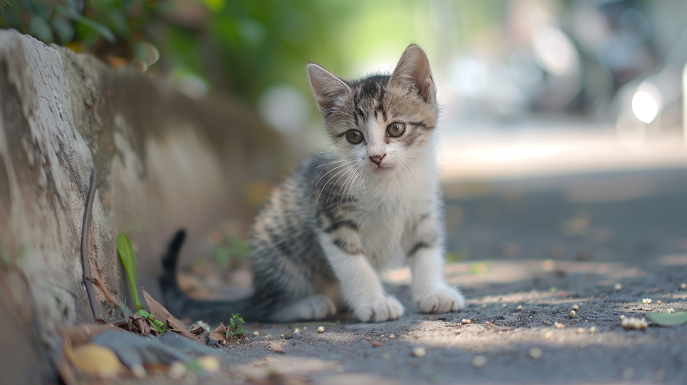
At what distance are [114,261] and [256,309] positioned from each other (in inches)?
32.6

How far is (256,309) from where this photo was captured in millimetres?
2828

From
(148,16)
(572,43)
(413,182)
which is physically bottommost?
(413,182)

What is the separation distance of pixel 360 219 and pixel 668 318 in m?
1.36

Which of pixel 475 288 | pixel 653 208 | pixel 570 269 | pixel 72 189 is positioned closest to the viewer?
pixel 72 189

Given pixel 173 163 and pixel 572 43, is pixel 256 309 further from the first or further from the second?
pixel 572 43

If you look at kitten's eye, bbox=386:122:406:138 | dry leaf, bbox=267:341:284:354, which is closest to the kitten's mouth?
kitten's eye, bbox=386:122:406:138

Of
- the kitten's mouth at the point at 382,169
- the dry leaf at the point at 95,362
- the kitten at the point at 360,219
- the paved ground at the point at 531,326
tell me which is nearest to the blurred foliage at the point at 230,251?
the kitten at the point at 360,219

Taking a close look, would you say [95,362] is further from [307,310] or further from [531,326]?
[531,326]

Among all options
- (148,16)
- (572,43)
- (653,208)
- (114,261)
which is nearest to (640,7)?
(572,43)

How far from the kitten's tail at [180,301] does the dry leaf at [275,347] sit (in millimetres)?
611

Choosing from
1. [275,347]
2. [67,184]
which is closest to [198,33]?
[67,184]

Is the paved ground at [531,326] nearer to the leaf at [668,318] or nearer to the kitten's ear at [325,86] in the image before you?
the leaf at [668,318]

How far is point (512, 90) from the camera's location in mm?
17062

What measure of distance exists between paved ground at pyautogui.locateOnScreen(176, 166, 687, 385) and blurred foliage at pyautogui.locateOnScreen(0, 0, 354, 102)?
1.88 m
